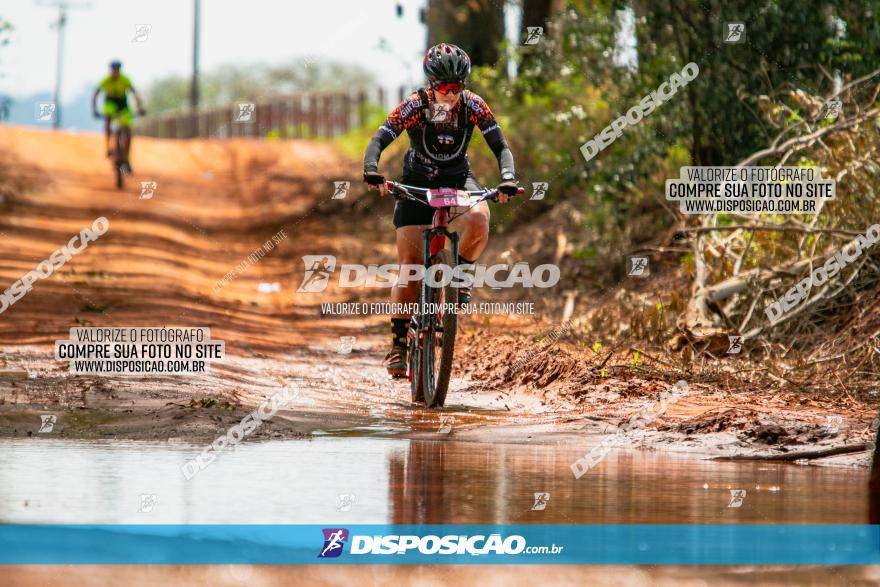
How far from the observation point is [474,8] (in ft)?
76.5

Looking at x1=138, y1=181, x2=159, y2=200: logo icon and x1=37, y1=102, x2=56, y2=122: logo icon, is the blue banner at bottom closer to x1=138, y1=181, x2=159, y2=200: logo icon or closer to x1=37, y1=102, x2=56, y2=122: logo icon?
x1=37, y1=102, x2=56, y2=122: logo icon

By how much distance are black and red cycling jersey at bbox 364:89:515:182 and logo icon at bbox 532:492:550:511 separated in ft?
13.1

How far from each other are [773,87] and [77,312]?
26.5ft

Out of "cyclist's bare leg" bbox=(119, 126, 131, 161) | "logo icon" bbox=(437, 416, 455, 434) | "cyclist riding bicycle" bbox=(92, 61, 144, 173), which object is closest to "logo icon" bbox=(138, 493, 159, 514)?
"logo icon" bbox=(437, 416, 455, 434)

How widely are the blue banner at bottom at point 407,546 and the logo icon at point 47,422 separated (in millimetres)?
2978

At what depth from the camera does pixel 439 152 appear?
10.5m

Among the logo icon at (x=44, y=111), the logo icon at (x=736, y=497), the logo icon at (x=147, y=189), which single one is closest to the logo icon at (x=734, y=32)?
the logo icon at (x=44, y=111)

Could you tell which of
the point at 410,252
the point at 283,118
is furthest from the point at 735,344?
the point at 283,118

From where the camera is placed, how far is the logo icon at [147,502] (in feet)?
19.9

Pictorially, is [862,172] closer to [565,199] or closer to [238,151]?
[565,199]

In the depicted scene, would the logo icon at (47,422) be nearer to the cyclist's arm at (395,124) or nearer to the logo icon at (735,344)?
the cyclist's arm at (395,124)

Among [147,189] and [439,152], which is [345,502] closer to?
[439,152]

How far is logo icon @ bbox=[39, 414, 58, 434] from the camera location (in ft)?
27.9

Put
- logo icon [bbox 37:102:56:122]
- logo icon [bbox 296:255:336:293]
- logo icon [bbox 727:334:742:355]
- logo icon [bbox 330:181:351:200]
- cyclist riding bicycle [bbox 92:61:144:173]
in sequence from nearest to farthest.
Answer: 1. logo icon [bbox 727:334:742:355]
2. logo icon [bbox 37:102:56:122]
3. logo icon [bbox 296:255:336:293]
4. cyclist riding bicycle [bbox 92:61:144:173]
5. logo icon [bbox 330:181:351:200]
